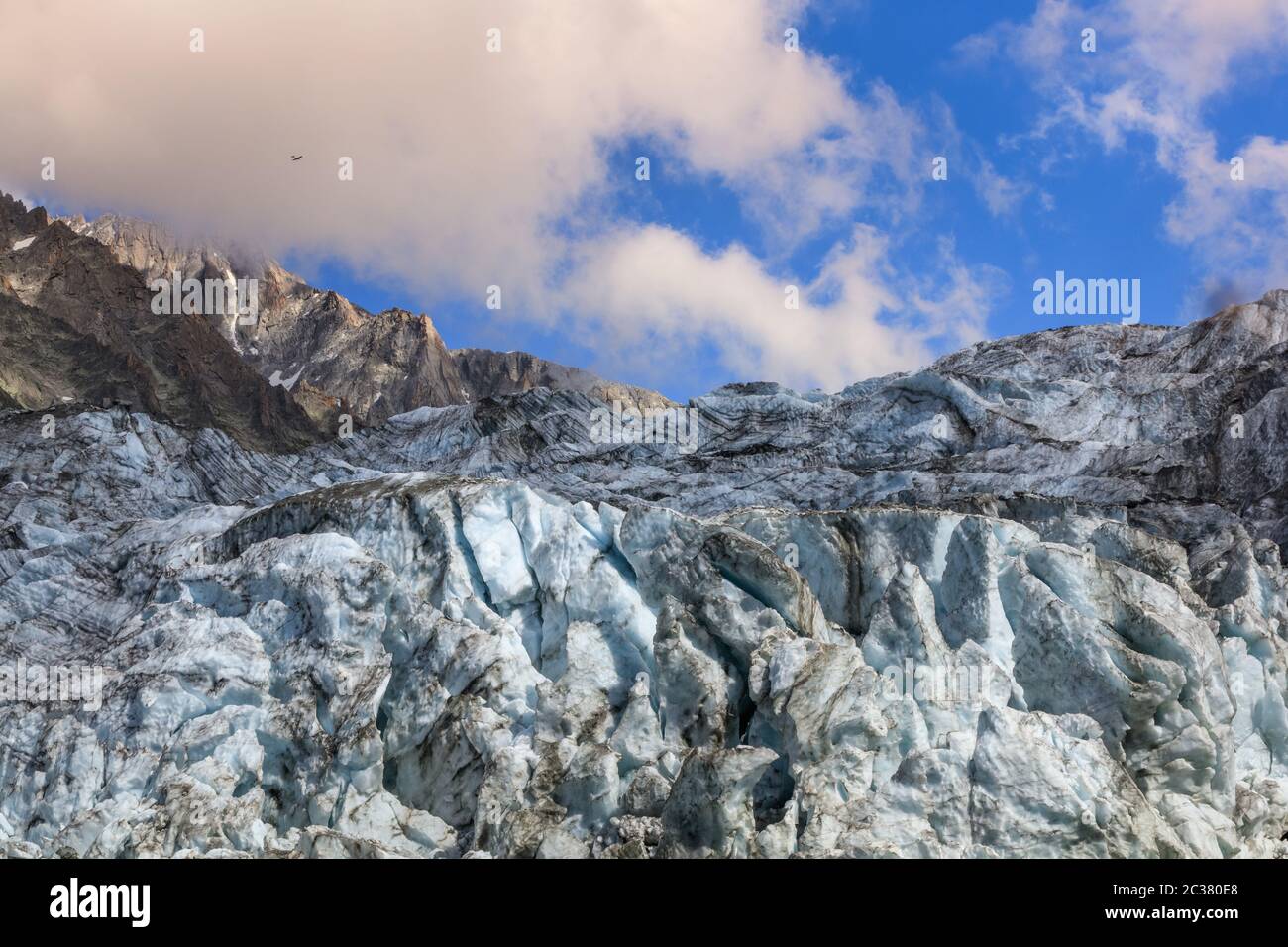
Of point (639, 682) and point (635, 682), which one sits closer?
point (639, 682)

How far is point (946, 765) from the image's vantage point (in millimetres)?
30375

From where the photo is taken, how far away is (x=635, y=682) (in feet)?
120

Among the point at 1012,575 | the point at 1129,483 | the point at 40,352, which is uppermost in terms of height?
the point at 40,352

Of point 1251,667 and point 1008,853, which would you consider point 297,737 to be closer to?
point 1008,853

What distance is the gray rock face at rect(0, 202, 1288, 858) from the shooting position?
3078 cm

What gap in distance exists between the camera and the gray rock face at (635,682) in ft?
101

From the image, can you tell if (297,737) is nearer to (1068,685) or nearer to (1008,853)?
(1008,853)
